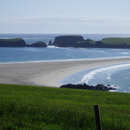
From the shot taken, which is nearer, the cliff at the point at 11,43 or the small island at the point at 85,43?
the cliff at the point at 11,43

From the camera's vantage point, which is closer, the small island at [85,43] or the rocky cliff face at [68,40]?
the small island at [85,43]

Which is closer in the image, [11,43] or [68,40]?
[11,43]

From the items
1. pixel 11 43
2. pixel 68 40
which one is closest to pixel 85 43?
pixel 68 40

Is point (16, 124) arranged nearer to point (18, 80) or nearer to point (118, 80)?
point (18, 80)

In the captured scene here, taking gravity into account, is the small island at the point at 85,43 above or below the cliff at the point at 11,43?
below

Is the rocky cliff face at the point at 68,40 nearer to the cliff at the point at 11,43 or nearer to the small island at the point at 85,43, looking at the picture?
the small island at the point at 85,43

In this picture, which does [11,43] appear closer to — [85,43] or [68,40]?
[68,40]

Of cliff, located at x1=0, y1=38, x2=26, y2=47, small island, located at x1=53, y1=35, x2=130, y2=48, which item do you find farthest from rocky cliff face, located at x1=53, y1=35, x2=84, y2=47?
cliff, located at x1=0, y1=38, x2=26, y2=47

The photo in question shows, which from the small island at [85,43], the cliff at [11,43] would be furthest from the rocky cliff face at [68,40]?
the cliff at [11,43]

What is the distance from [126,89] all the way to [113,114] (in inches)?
881

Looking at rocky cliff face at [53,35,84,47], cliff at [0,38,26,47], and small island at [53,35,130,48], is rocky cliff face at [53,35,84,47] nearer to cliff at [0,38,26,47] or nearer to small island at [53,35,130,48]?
small island at [53,35,130,48]

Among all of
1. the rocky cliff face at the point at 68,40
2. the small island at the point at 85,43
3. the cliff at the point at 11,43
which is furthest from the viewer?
the rocky cliff face at the point at 68,40

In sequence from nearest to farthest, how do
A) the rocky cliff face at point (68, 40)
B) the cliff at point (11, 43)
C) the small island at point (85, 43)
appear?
the cliff at point (11, 43), the small island at point (85, 43), the rocky cliff face at point (68, 40)

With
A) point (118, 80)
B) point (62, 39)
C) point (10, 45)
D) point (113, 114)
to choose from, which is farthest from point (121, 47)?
point (113, 114)
